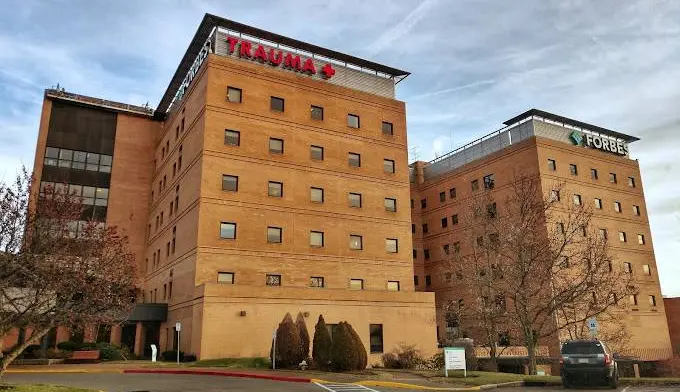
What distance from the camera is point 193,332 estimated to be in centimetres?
3494

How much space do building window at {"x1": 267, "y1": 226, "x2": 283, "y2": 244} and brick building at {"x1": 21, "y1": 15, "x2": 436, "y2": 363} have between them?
78 millimetres

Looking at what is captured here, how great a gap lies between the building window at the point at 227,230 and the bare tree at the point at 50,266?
64.1 ft

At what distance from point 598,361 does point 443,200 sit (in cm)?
4932

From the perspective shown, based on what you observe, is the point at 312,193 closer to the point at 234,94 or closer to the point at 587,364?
the point at 234,94

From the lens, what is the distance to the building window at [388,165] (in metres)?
47.6

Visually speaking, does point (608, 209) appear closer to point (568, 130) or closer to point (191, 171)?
point (568, 130)

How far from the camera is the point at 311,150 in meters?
44.5

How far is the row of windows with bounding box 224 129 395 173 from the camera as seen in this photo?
41406 mm

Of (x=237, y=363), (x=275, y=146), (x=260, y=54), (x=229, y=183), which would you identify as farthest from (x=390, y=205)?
(x=237, y=363)

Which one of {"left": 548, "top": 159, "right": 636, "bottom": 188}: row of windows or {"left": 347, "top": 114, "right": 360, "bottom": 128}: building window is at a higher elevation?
{"left": 347, "top": 114, "right": 360, "bottom": 128}: building window

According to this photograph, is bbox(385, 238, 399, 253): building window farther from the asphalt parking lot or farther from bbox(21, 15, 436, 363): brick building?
the asphalt parking lot

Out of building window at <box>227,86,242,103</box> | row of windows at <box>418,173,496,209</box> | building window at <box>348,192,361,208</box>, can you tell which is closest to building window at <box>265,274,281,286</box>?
building window at <box>348,192,361,208</box>

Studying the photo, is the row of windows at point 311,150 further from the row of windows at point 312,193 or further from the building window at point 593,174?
the building window at point 593,174

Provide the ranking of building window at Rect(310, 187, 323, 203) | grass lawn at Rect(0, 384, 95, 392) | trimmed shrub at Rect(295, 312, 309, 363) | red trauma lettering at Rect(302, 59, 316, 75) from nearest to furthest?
grass lawn at Rect(0, 384, 95, 392)
trimmed shrub at Rect(295, 312, 309, 363)
building window at Rect(310, 187, 323, 203)
red trauma lettering at Rect(302, 59, 316, 75)
